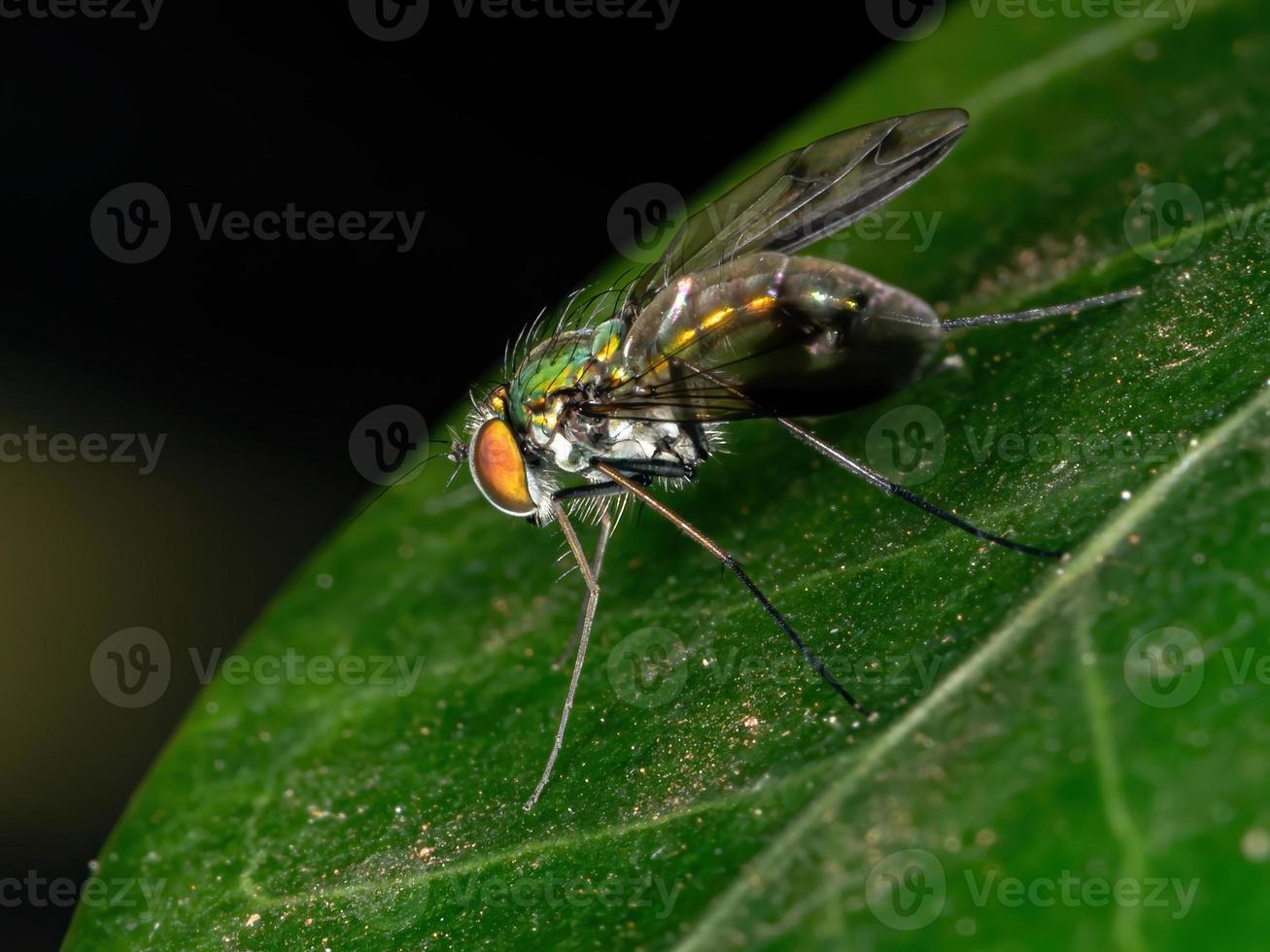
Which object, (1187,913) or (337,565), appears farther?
(337,565)

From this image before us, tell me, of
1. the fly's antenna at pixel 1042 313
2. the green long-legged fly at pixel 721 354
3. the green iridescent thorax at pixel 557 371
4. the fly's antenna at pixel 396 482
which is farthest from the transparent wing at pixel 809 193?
the fly's antenna at pixel 396 482

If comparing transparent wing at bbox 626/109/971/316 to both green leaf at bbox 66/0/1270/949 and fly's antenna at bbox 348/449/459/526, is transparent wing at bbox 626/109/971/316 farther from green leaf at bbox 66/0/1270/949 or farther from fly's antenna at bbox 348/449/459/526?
fly's antenna at bbox 348/449/459/526

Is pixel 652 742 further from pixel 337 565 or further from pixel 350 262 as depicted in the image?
pixel 350 262

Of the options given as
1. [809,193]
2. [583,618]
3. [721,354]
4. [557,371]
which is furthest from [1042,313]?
[583,618]

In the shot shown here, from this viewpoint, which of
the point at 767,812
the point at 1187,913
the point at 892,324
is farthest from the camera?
the point at 892,324

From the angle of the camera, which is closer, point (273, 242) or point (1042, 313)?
point (1042, 313)

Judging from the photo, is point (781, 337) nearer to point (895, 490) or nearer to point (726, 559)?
point (895, 490)

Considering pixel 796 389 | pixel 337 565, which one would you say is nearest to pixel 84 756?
pixel 337 565

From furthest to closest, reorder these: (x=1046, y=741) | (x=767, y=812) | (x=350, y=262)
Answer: (x=350, y=262) < (x=767, y=812) < (x=1046, y=741)
